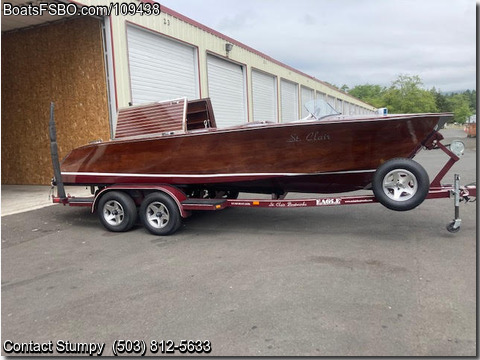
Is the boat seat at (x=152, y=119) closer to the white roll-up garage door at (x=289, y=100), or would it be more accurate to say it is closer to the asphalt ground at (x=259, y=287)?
the asphalt ground at (x=259, y=287)

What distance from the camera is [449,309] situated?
11.5 ft

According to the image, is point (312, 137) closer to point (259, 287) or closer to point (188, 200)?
point (188, 200)

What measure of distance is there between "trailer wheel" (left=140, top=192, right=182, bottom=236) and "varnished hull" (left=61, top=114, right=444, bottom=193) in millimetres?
308

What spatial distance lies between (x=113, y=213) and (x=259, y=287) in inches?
144

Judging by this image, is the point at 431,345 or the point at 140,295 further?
the point at 140,295

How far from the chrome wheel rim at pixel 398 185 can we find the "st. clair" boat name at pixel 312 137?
0.98m

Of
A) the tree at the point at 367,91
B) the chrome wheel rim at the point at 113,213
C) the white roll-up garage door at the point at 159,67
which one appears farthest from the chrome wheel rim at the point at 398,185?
the tree at the point at 367,91

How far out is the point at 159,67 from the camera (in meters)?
12.4

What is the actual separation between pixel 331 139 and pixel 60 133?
9.34 metres

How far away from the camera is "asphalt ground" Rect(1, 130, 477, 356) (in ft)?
10.4

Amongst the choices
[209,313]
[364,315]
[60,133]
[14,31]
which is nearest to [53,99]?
[60,133]

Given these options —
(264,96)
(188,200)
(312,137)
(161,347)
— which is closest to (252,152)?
(312,137)

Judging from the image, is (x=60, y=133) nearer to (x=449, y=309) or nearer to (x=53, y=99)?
(x=53, y=99)

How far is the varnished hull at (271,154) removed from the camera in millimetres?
5480
